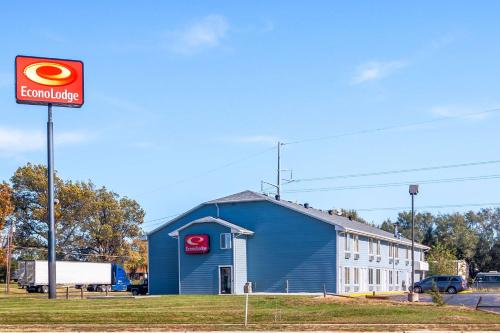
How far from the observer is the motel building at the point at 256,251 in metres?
62.0

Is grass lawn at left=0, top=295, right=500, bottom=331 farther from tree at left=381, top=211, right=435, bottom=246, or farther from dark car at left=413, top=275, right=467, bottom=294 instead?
tree at left=381, top=211, right=435, bottom=246

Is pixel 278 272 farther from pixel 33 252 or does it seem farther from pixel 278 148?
pixel 33 252

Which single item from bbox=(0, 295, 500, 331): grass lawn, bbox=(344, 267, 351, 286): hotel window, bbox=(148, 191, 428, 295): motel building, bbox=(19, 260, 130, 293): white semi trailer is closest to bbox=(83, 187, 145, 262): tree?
bbox=(19, 260, 130, 293): white semi trailer

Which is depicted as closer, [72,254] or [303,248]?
[303,248]

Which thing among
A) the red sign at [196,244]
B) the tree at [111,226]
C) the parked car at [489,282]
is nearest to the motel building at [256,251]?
the red sign at [196,244]

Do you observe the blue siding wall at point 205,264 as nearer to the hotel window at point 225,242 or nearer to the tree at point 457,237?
the hotel window at point 225,242

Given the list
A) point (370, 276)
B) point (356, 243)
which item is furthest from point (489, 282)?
point (356, 243)

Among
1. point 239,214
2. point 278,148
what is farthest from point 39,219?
point 239,214

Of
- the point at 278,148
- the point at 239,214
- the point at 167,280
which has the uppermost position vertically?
the point at 278,148

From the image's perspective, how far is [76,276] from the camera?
77.7 m

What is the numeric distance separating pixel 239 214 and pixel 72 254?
4555 cm

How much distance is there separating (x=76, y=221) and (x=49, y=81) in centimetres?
5410

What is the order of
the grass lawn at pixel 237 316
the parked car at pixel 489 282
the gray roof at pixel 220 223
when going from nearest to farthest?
1. the grass lawn at pixel 237 316
2. the gray roof at pixel 220 223
3. the parked car at pixel 489 282

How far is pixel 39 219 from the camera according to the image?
329 feet
